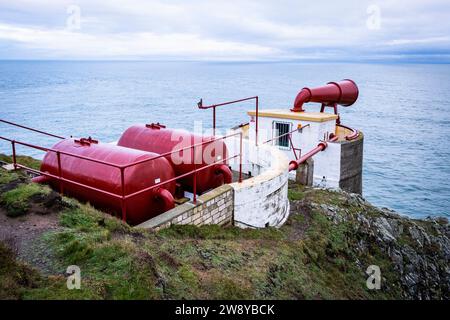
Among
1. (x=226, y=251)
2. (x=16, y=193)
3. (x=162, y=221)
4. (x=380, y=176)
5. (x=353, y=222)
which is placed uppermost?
(x=16, y=193)

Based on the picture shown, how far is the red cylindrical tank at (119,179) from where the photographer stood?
31.6 feet

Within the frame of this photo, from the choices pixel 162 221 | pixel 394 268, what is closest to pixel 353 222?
pixel 394 268

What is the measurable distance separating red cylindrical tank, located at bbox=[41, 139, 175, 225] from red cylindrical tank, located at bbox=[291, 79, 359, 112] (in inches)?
570

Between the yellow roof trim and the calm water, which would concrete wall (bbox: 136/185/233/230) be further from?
the calm water

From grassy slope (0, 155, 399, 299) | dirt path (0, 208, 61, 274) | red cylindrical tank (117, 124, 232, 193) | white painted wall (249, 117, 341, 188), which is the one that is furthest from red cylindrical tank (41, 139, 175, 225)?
white painted wall (249, 117, 341, 188)

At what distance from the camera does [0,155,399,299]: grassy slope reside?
6387 mm

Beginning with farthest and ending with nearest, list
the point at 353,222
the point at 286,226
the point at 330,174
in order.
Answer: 1. the point at 330,174
2. the point at 353,222
3. the point at 286,226

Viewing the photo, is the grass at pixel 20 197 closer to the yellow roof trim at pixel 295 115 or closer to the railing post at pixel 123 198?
the railing post at pixel 123 198

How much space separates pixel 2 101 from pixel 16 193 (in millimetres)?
67709

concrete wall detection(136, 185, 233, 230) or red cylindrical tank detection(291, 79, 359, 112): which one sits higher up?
red cylindrical tank detection(291, 79, 359, 112)

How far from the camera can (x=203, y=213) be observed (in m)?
10.8

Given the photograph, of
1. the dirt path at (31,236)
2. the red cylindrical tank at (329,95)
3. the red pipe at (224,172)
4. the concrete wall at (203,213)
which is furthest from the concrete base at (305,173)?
the dirt path at (31,236)

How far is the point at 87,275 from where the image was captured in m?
6.62
